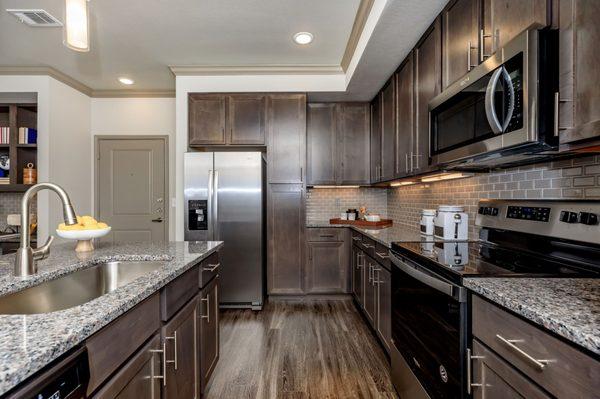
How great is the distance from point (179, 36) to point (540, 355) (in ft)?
10.8

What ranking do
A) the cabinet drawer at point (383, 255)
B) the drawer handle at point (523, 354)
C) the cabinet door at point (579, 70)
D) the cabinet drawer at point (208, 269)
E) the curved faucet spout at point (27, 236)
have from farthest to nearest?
the cabinet drawer at point (383, 255), the cabinet drawer at point (208, 269), the curved faucet spout at point (27, 236), the cabinet door at point (579, 70), the drawer handle at point (523, 354)

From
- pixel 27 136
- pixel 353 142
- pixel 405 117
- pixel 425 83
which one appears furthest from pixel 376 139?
pixel 27 136

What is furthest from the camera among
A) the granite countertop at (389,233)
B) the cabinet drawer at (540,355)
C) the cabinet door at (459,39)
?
the granite countertop at (389,233)

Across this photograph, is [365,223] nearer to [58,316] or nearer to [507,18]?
[507,18]

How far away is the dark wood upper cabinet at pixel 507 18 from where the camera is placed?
1.19m

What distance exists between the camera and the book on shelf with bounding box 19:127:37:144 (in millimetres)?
3619

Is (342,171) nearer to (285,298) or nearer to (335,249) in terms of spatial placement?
(335,249)

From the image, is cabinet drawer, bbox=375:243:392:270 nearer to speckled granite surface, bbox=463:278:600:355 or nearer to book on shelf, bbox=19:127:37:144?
speckled granite surface, bbox=463:278:600:355

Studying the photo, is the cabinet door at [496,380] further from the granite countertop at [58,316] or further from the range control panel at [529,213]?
the granite countertop at [58,316]

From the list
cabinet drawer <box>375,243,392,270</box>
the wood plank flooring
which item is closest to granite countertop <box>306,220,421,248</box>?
cabinet drawer <box>375,243,392,270</box>

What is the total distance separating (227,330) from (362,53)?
2688 millimetres

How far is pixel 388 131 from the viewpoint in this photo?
3195 mm

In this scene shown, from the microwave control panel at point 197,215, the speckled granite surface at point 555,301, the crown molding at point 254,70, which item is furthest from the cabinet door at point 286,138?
the speckled granite surface at point 555,301

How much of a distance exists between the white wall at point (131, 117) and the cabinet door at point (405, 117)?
9.95 feet
